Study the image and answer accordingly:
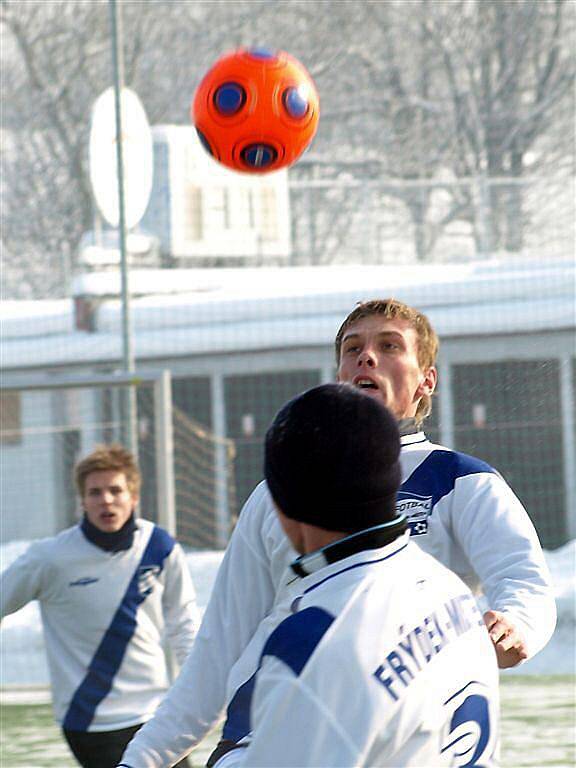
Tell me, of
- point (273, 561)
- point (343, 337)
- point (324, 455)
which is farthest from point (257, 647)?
point (324, 455)

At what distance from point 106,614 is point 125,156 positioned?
520 cm

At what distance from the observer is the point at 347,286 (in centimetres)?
1404

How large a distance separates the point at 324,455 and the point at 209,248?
1353cm

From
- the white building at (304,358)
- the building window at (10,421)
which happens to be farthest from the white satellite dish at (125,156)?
the white building at (304,358)

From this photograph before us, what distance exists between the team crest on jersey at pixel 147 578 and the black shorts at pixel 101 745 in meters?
0.52

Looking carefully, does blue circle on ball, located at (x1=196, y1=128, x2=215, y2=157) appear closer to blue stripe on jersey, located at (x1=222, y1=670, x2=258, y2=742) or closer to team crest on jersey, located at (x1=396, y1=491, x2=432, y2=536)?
team crest on jersey, located at (x1=396, y1=491, x2=432, y2=536)

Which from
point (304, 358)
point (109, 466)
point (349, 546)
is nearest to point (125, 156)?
point (304, 358)

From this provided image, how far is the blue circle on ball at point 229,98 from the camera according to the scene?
6230mm

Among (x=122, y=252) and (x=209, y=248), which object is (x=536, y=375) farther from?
(x=122, y=252)

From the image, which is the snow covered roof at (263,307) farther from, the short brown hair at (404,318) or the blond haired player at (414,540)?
the blond haired player at (414,540)

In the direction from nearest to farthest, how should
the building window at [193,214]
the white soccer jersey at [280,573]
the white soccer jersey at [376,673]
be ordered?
the white soccer jersey at [376,673]
the white soccer jersey at [280,573]
the building window at [193,214]

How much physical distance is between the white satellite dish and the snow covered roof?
9.15ft

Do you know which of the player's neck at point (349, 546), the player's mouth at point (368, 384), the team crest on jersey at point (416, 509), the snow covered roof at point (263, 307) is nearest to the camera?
the player's neck at point (349, 546)

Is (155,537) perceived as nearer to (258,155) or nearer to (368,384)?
(258,155)
